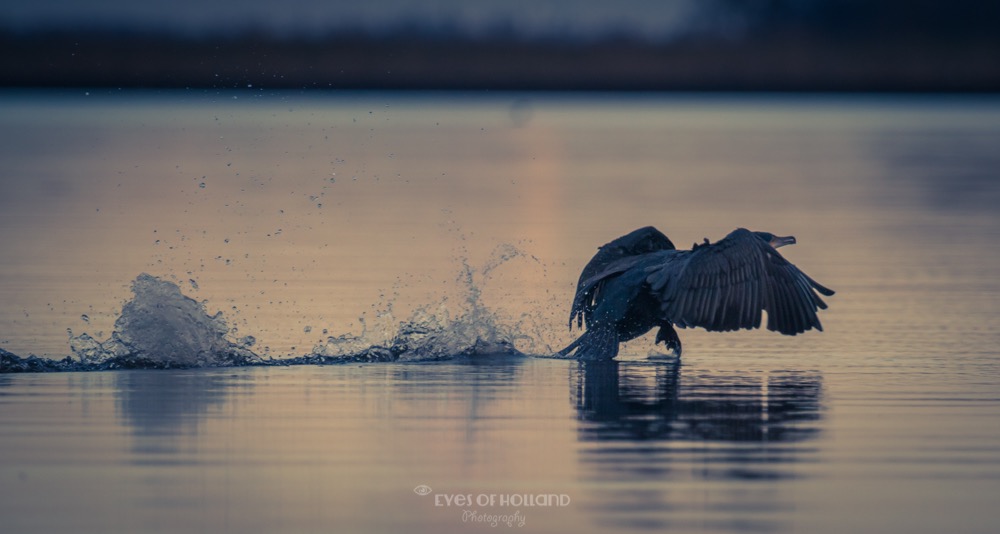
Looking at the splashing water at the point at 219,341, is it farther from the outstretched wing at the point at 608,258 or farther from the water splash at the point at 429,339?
the outstretched wing at the point at 608,258

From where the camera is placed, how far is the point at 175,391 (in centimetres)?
1055

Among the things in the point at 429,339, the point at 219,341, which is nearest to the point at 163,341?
the point at 219,341

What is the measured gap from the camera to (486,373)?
11570mm

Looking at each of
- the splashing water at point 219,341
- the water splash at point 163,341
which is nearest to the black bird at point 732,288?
the splashing water at point 219,341

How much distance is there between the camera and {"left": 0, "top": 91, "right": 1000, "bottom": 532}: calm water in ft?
25.7

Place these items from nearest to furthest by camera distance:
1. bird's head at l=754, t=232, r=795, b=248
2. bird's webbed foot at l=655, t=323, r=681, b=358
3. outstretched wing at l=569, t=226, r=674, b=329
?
bird's head at l=754, t=232, r=795, b=248
bird's webbed foot at l=655, t=323, r=681, b=358
outstretched wing at l=569, t=226, r=674, b=329

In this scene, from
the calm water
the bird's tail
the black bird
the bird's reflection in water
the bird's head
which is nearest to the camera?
the bird's reflection in water

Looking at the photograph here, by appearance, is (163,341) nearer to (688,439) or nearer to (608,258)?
(608,258)

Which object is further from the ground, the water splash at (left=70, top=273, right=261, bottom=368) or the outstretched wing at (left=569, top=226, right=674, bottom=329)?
the outstretched wing at (left=569, top=226, right=674, bottom=329)

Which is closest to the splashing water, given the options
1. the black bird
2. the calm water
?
the calm water

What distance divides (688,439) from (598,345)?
3.15 m

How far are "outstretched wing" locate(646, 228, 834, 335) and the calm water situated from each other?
31 cm

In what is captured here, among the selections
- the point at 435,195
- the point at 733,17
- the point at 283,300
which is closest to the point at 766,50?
the point at 733,17

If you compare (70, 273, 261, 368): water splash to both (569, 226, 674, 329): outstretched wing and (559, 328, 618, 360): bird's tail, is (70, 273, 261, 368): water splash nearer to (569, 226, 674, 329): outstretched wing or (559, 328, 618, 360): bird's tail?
(559, 328, 618, 360): bird's tail
